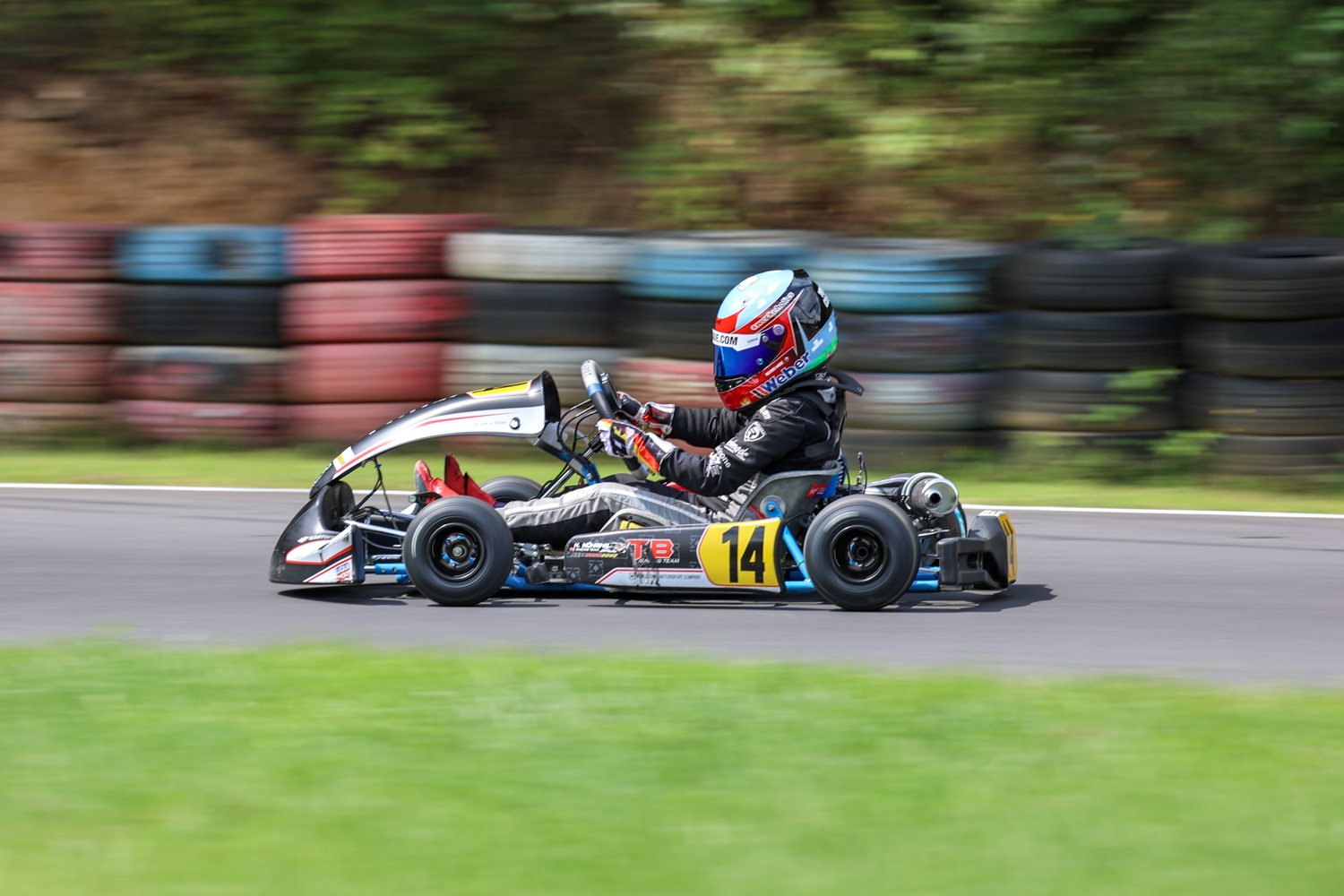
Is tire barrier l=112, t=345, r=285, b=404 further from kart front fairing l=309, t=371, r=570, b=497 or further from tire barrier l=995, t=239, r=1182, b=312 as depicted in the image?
tire barrier l=995, t=239, r=1182, b=312

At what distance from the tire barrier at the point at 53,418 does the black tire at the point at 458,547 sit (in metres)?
4.86

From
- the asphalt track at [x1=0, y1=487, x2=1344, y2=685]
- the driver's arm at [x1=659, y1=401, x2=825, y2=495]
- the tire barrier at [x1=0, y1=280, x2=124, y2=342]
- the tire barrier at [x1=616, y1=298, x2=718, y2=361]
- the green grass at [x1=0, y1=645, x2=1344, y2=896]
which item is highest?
the tire barrier at [x1=0, y1=280, x2=124, y2=342]

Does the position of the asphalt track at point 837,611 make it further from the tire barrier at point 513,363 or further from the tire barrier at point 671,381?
the tire barrier at point 671,381

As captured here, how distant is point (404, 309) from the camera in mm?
9492

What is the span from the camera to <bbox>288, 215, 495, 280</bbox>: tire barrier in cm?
950

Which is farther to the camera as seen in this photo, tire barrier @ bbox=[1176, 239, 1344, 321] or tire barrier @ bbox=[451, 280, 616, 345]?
tire barrier @ bbox=[451, 280, 616, 345]

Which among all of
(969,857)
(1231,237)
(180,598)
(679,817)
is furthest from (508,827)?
(1231,237)

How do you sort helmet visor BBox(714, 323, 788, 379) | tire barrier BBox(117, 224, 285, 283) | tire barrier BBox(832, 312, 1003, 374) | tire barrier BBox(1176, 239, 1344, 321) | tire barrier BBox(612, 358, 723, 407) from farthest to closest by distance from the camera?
1. tire barrier BBox(117, 224, 285, 283)
2. tire barrier BBox(612, 358, 723, 407)
3. tire barrier BBox(832, 312, 1003, 374)
4. tire barrier BBox(1176, 239, 1344, 321)
5. helmet visor BBox(714, 323, 788, 379)

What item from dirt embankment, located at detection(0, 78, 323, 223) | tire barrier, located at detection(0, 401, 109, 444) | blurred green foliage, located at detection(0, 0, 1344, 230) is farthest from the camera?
dirt embankment, located at detection(0, 78, 323, 223)

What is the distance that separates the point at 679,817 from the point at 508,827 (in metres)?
0.36

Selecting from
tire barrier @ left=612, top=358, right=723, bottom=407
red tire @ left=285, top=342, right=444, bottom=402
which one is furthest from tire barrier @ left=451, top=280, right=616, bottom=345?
red tire @ left=285, top=342, right=444, bottom=402

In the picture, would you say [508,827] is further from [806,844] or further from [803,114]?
[803,114]

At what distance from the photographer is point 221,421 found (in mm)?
9703

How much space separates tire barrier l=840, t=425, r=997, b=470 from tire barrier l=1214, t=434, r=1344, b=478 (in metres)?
1.47
